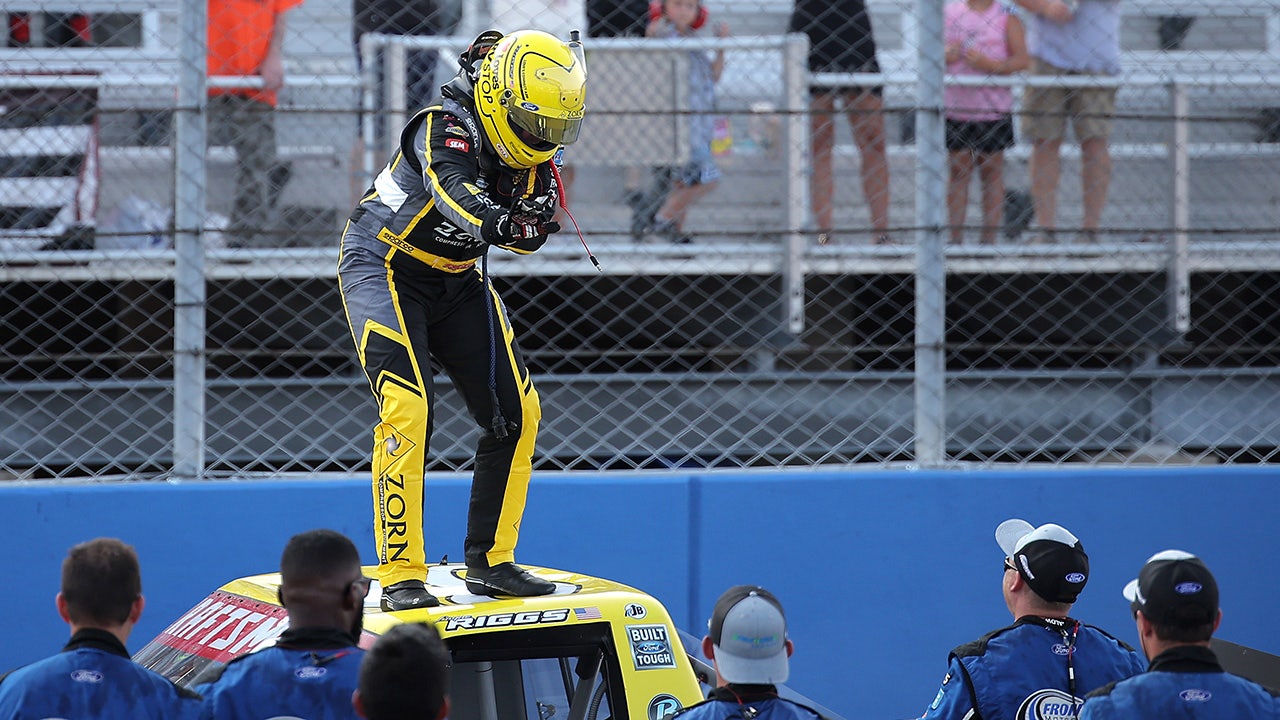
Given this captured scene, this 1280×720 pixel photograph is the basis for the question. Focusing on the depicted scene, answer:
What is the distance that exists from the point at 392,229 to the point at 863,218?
13.0 feet

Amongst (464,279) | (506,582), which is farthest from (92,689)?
(464,279)

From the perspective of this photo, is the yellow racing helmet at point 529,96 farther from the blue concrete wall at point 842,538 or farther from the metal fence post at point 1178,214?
the metal fence post at point 1178,214

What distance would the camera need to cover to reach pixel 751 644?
2717 millimetres

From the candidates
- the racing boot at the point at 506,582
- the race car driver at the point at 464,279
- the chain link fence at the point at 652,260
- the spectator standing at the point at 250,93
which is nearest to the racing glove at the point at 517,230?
the race car driver at the point at 464,279

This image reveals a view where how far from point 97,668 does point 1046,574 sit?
2.17 m

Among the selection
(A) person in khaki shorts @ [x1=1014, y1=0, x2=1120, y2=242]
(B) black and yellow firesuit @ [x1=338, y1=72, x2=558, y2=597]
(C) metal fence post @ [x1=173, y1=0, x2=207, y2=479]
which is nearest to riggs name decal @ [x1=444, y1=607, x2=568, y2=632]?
(B) black and yellow firesuit @ [x1=338, y1=72, x2=558, y2=597]

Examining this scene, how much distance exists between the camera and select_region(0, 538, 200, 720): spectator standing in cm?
263

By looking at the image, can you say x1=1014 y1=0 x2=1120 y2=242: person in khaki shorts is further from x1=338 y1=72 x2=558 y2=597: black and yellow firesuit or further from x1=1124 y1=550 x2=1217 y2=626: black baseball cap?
x1=1124 y1=550 x2=1217 y2=626: black baseball cap

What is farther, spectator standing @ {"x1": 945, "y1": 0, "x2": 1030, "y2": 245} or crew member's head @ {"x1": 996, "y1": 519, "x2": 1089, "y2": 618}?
Result: spectator standing @ {"x1": 945, "y1": 0, "x2": 1030, "y2": 245}

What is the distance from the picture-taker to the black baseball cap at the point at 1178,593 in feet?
9.37

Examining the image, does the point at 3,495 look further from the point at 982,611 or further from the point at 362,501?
the point at 982,611

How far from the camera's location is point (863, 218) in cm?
748

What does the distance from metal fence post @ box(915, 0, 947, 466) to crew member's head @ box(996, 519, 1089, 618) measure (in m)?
2.03

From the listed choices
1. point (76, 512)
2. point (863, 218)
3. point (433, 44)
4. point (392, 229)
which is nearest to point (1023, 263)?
point (863, 218)
